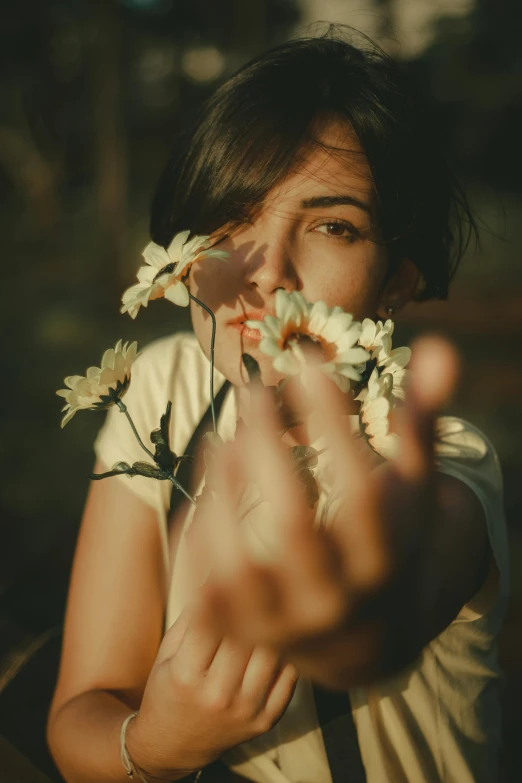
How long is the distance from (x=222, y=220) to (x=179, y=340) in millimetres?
469

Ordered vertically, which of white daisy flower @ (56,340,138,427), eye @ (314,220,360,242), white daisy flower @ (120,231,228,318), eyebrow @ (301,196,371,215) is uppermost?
eyebrow @ (301,196,371,215)

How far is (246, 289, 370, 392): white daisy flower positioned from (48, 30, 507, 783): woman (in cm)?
3

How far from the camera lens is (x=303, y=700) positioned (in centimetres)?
100

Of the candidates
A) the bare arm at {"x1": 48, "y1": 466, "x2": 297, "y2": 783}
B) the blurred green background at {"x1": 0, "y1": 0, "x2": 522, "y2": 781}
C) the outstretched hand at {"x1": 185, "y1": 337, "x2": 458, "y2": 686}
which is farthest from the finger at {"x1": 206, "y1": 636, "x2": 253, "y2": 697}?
the blurred green background at {"x1": 0, "y1": 0, "x2": 522, "y2": 781}

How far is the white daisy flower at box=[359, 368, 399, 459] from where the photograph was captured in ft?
1.90

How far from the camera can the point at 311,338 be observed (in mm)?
634

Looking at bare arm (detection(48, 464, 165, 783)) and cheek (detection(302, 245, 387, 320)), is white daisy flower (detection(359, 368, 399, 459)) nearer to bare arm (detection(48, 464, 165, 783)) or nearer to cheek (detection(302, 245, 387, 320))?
cheek (detection(302, 245, 387, 320))

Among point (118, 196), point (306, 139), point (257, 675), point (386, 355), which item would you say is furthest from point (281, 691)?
point (118, 196)

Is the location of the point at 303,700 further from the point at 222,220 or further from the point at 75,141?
the point at 75,141

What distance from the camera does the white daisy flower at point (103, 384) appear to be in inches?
28.0

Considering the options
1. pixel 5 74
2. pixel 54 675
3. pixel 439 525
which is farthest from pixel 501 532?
pixel 5 74

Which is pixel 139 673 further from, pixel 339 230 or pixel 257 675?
pixel 339 230

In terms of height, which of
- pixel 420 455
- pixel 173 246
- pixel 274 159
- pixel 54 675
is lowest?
pixel 54 675

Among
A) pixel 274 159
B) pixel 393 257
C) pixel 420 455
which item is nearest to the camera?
pixel 420 455
